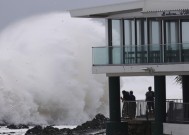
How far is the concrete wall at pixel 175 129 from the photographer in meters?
46.1

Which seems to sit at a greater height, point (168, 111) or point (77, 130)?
point (168, 111)

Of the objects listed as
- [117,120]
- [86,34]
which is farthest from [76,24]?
[117,120]

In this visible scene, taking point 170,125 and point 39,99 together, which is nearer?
point 170,125

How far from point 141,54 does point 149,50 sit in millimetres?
432

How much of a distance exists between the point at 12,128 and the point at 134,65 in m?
20.5

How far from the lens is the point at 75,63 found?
82000 mm

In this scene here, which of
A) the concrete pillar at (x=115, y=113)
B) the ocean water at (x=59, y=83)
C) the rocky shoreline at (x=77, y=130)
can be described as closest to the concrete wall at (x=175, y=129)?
the concrete pillar at (x=115, y=113)

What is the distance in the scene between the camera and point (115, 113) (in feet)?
171

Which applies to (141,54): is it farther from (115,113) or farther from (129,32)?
(115,113)

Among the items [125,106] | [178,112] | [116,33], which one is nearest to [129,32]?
[116,33]

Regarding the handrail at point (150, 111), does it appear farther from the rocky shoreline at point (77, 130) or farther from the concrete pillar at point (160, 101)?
the rocky shoreline at point (77, 130)

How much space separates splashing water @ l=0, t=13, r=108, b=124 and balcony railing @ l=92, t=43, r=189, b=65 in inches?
1017

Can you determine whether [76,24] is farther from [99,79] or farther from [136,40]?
[136,40]

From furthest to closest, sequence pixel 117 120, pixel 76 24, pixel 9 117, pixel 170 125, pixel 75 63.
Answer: pixel 76 24
pixel 75 63
pixel 9 117
pixel 117 120
pixel 170 125
